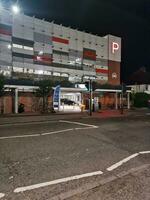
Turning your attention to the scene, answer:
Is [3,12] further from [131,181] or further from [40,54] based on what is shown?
[131,181]

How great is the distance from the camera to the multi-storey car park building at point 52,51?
4031cm

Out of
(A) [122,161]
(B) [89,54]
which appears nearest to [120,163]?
(A) [122,161]

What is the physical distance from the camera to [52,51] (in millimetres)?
45906

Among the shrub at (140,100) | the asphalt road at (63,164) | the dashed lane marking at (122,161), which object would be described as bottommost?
the dashed lane marking at (122,161)

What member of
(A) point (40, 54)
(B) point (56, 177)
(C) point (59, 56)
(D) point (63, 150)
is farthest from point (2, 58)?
(B) point (56, 177)

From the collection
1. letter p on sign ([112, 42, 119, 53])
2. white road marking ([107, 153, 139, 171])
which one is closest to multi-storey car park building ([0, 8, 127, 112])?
letter p on sign ([112, 42, 119, 53])

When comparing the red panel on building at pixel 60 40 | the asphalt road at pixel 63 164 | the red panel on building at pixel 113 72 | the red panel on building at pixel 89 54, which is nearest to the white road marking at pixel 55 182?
the asphalt road at pixel 63 164

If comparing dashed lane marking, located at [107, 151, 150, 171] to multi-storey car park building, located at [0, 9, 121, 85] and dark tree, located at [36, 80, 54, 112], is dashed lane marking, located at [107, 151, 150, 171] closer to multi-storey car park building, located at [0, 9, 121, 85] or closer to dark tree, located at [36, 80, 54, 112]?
dark tree, located at [36, 80, 54, 112]

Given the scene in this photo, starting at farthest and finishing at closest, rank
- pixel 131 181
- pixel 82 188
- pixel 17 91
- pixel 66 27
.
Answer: pixel 66 27 < pixel 17 91 < pixel 131 181 < pixel 82 188

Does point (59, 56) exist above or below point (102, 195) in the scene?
above

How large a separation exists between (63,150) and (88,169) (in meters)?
2.13

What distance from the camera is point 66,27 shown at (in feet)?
159

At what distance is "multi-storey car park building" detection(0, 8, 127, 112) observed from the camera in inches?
1587

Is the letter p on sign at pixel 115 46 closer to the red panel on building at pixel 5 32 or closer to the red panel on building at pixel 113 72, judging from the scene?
the red panel on building at pixel 113 72
